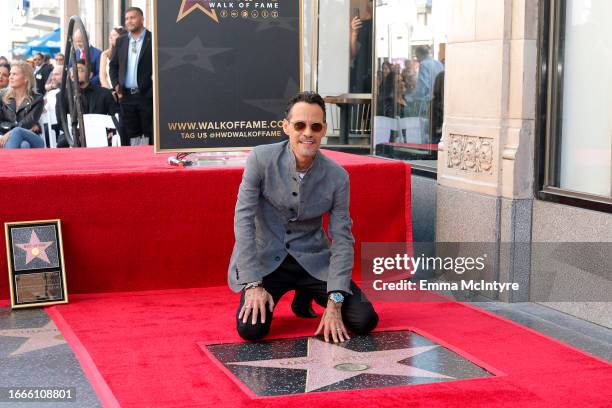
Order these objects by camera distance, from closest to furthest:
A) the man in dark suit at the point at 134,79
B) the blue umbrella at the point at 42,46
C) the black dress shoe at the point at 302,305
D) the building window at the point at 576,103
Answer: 1. the black dress shoe at the point at 302,305
2. the building window at the point at 576,103
3. the man in dark suit at the point at 134,79
4. the blue umbrella at the point at 42,46

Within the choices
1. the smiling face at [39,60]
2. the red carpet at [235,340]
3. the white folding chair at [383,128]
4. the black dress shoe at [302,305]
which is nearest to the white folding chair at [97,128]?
the white folding chair at [383,128]

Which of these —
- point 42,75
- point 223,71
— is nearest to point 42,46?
point 42,75

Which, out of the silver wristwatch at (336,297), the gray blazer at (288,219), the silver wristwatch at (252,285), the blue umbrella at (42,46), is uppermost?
the blue umbrella at (42,46)

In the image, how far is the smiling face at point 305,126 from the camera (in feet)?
17.9

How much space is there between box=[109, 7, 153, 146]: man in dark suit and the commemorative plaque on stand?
405 centimetres

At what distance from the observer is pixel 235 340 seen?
5539 mm

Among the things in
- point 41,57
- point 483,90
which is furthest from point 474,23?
point 41,57

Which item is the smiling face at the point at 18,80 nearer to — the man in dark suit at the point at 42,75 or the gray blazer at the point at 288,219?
the man in dark suit at the point at 42,75

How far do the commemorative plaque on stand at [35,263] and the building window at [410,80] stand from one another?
128 inches

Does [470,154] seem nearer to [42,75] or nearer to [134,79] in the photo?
[134,79]

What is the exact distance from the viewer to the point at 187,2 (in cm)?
716

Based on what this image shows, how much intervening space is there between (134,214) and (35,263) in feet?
2.29

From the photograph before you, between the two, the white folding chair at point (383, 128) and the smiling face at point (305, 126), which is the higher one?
the smiling face at point (305, 126)

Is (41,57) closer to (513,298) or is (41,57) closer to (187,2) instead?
(187,2)
